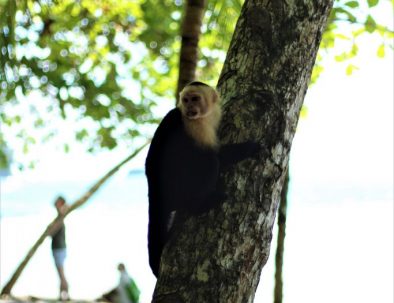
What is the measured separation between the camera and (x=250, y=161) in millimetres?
2404

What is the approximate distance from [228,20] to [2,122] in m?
4.51

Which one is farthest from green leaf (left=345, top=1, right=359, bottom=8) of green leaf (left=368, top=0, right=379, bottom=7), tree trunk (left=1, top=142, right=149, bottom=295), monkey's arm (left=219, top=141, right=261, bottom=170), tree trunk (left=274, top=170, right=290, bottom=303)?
tree trunk (left=1, top=142, right=149, bottom=295)

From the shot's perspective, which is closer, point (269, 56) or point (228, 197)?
point (228, 197)

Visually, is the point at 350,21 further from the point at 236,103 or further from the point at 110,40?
the point at 110,40

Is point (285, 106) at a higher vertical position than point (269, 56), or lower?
lower

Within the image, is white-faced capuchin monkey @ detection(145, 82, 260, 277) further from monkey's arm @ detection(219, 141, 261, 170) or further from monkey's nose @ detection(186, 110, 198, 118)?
monkey's arm @ detection(219, 141, 261, 170)

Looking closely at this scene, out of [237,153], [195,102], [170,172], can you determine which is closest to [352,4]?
[195,102]

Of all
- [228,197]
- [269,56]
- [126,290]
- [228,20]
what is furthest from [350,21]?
[126,290]

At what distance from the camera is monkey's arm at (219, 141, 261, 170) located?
95.5 inches

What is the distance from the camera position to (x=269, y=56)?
2.60 m

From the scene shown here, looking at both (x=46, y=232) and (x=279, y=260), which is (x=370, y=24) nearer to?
(x=279, y=260)

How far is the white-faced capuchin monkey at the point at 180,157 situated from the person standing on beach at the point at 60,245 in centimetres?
386

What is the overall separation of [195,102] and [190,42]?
0.70m

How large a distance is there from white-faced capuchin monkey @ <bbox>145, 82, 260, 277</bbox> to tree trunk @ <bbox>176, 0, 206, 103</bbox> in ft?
1.27
